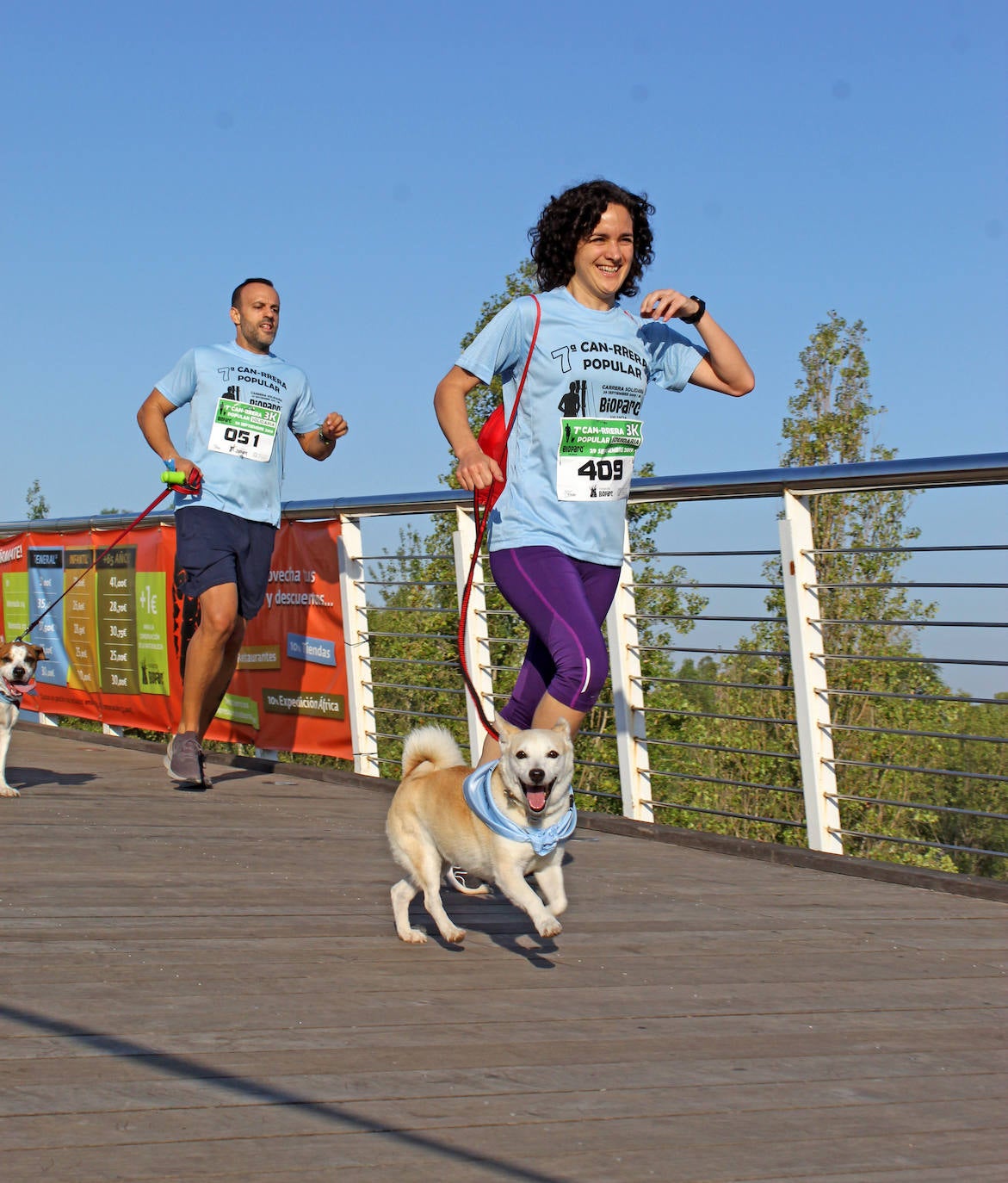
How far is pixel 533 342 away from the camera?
4.05 m

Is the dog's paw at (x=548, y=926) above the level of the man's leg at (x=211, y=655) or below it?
below

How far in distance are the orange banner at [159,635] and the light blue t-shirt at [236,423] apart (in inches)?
38.5

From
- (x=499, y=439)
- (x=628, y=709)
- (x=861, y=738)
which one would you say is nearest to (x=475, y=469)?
(x=499, y=439)

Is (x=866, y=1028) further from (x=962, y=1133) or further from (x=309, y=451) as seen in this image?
(x=309, y=451)

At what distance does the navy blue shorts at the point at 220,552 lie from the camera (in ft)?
20.8

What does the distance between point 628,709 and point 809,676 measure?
36.6 inches

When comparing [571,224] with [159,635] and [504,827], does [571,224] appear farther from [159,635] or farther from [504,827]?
[159,635]

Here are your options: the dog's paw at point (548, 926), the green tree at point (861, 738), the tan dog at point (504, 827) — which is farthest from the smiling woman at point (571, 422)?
the green tree at point (861, 738)

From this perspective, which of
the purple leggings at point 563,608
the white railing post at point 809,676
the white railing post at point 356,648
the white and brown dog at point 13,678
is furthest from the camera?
the white railing post at point 356,648

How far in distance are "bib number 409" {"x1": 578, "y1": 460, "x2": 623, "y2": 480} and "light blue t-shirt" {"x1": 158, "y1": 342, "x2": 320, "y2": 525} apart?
2722mm

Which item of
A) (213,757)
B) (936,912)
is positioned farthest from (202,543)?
(936,912)

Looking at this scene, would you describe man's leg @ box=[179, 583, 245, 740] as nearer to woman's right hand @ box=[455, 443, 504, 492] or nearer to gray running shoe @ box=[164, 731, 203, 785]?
gray running shoe @ box=[164, 731, 203, 785]

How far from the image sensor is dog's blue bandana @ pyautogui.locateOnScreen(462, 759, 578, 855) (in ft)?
11.5

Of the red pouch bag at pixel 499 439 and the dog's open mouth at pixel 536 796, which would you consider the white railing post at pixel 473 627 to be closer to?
Answer: the red pouch bag at pixel 499 439
